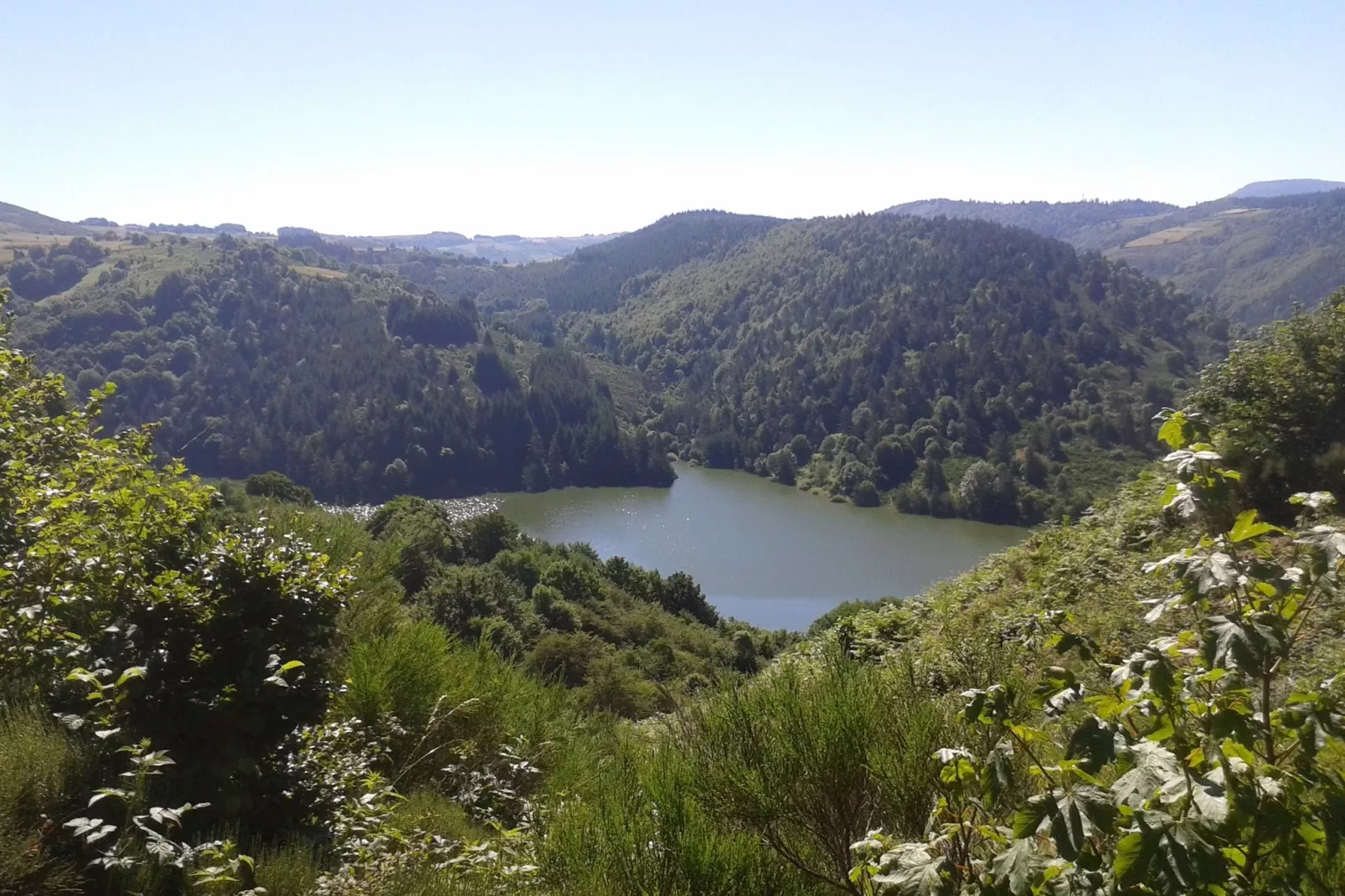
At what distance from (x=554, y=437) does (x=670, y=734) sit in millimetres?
72310

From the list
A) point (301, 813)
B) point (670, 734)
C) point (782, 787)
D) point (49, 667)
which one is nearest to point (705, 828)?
point (782, 787)

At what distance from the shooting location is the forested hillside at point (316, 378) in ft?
209

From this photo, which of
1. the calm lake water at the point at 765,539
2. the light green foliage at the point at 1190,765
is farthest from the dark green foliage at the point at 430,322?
the light green foliage at the point at 1190,765

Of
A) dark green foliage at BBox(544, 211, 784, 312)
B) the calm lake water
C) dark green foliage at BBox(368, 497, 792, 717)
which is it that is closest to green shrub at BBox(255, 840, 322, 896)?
dark green foliage at BBox(368, 497, 792, 717)

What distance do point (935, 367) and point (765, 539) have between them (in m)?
35.8

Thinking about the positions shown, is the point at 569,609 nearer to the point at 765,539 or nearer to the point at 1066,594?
the point at 1066,594

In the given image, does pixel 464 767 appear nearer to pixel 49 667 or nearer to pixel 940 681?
pixel 49 667

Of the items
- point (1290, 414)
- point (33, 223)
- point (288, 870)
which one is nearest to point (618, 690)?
point (1290, 414)

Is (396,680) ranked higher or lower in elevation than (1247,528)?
lower

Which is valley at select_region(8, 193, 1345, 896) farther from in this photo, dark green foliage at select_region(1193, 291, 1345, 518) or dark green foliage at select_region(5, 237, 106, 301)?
dark green foliage at select_region(5, 237, 106, 301)

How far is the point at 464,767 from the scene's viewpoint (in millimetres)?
3887

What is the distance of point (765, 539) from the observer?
50.0m

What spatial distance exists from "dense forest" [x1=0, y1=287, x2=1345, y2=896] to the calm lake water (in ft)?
106

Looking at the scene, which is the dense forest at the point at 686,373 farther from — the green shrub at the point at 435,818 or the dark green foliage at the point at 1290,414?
the green shrub at the point at 435,818
